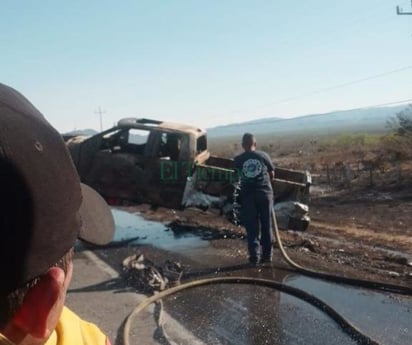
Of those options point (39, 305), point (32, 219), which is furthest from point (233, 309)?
point (32, 219)

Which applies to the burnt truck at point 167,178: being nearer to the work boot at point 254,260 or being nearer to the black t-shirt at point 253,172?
the black t-shirt at point 253,172

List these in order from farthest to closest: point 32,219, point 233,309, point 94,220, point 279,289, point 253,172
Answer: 1. point 253,172
2. point 279,289
3. point 233,309
4. point 94,220
5. point 32,219

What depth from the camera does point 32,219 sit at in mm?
865

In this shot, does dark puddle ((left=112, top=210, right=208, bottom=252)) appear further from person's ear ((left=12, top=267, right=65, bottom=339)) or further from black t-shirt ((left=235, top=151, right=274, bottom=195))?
person's ear ((left=12, top=267, right=65, bottom=339))

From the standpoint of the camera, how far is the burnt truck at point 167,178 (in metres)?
10.3

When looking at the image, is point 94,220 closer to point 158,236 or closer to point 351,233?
point 158,236

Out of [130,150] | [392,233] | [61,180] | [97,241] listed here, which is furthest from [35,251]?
[130,150]

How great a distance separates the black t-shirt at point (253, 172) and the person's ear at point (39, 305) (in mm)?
7083

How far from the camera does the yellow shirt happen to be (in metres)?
1.19

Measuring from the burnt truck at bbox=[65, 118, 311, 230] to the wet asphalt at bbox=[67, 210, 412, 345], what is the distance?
222cm

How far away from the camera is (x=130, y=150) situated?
1187 centimetres

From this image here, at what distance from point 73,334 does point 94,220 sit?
28cm

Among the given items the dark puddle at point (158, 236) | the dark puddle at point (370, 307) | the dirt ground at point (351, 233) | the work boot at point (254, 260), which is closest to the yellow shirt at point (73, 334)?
the dark puddle at point (370, 307)

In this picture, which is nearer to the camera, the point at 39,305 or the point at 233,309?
the point at 39,305
